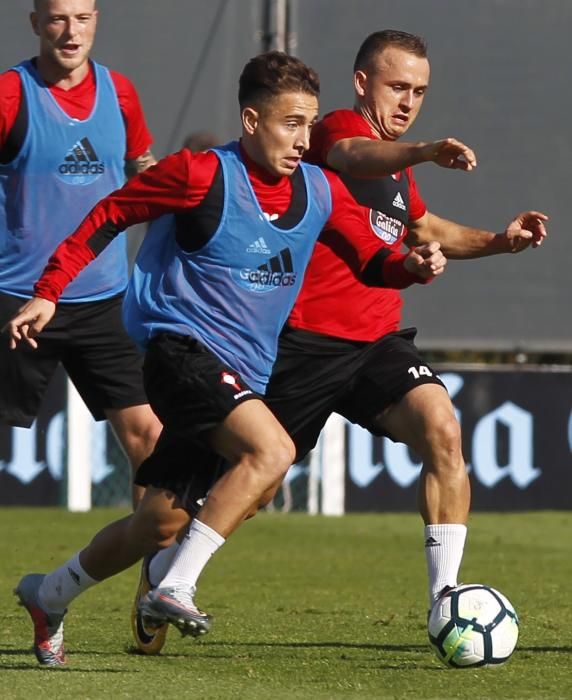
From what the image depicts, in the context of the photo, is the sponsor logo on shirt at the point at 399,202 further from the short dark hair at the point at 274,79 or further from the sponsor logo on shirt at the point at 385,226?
the short dark hair at the point at 274,79

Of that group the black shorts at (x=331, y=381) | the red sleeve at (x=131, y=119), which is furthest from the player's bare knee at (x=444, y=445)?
the red sleeve at (x=131, y=119)

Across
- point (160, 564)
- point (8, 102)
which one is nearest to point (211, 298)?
point (160, 564)

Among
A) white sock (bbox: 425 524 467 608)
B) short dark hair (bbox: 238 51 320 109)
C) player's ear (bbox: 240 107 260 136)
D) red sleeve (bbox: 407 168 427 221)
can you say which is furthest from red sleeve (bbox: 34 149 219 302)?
white sock (bbox: 425 524 467 608)

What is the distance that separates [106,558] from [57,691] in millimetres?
827

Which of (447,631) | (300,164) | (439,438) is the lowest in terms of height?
(447,631)

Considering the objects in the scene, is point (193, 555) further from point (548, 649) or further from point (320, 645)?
point (548, 649)

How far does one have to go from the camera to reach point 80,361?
22.1ft

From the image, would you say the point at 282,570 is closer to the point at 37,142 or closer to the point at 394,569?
→ the point at 394,569

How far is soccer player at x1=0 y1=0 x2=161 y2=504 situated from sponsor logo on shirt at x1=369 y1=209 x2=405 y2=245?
1.23 m

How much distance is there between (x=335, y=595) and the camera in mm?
8070

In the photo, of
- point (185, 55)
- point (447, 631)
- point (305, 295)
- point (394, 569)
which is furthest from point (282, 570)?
point (185, 55)

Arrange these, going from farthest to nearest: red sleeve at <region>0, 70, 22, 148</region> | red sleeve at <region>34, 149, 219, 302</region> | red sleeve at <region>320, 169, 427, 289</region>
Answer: red sleeve at <region>0, 70, 22, 148</region> < red sleeve at <region>320, 169, 427, 289</region> < red sleeve at <region>34, 149, 219, 302</region>

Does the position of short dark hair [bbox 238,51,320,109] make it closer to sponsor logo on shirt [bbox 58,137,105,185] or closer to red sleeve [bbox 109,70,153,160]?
sponsor logo on shirt [bbox 58,137,105,185]

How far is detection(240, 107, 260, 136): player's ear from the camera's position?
5.55 metres
